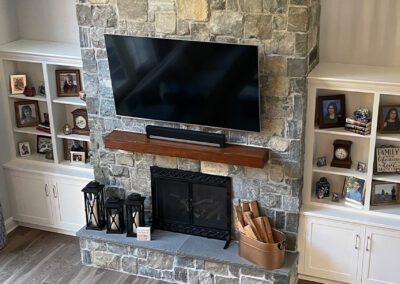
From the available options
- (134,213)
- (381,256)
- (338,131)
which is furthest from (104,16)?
(381,256)

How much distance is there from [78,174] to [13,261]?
88 cm

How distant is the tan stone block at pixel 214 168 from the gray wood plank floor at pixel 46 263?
955 mm

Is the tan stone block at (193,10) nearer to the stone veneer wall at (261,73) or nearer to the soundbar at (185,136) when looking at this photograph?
the stone veneer wall at (261,73)

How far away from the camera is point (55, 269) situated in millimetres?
4680

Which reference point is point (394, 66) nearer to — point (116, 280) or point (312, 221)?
point (312, 221)

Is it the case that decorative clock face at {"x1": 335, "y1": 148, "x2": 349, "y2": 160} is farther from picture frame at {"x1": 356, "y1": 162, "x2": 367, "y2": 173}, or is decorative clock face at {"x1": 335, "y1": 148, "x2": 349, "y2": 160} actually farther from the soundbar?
the soundbar

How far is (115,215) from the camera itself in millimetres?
4566

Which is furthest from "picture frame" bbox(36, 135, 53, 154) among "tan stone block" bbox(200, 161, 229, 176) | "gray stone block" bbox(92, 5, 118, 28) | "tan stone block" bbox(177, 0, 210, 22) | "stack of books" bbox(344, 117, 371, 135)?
"stack of books" bbox(344, 117, 371, 135)

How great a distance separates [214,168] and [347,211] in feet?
3.33

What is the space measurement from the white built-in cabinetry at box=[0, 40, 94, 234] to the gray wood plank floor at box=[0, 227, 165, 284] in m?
0.13

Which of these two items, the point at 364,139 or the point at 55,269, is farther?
the point at 55,269

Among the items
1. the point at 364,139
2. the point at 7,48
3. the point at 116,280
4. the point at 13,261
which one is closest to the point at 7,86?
the point at 7,48

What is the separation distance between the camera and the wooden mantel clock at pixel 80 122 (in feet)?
16.2

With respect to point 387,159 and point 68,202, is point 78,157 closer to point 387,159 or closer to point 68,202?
point 68,202
